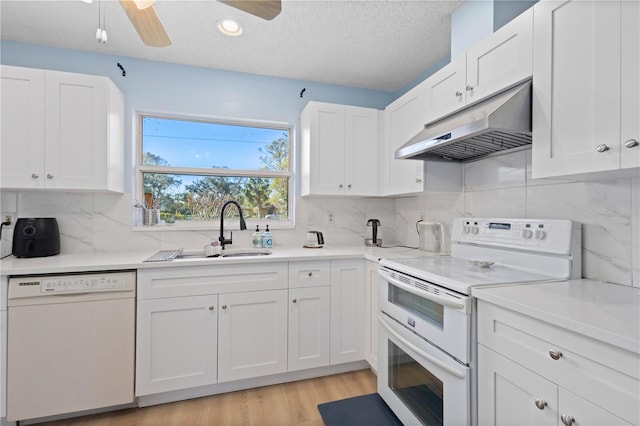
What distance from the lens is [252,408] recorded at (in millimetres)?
1870

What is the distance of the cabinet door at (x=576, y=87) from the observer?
104cm

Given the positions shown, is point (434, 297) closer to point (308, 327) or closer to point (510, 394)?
point (510, 394)

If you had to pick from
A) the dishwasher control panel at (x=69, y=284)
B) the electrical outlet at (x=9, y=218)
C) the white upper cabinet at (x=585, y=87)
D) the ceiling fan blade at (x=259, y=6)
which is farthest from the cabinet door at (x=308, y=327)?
the electrical outlet at (x=9, y=218)

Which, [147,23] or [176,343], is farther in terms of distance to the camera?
[176,343]

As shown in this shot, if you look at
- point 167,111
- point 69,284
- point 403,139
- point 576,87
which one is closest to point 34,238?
point 69,284

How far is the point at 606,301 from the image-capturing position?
1040mm

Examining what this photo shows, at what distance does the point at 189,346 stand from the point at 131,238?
41.7 inches

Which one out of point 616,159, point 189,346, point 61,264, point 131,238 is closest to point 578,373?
point 616,159

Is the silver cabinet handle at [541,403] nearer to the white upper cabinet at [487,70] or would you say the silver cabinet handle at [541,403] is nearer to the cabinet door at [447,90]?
the white upper cabinet at [487,70]

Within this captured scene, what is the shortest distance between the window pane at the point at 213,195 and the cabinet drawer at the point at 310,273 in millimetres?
826

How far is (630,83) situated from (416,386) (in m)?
1.56

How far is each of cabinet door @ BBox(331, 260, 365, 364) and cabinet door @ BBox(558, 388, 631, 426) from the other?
4.67 ft

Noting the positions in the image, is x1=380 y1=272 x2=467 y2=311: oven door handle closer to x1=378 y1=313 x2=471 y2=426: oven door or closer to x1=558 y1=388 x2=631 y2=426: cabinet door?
x1=378 y1=313 x2=471 y2=426: oven door

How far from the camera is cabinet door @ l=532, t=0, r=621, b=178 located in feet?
3.40
